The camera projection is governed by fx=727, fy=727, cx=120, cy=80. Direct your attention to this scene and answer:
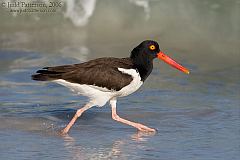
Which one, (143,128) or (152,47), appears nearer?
(143,128)

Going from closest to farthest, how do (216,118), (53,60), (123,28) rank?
(216,118)
(53,60)
(123,28)

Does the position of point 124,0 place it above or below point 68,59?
above

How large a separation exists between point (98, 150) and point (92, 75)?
4.04 ft

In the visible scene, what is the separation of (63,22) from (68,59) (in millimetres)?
2896

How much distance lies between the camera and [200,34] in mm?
15094

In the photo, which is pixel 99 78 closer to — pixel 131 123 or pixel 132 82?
pixel 132 82

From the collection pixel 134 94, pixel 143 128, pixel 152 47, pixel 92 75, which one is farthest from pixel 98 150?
pixel 134 94

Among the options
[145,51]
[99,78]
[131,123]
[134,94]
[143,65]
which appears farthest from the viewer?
[134,94]

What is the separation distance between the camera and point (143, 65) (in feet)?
29.1

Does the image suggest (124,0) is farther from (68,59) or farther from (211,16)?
(68,59)

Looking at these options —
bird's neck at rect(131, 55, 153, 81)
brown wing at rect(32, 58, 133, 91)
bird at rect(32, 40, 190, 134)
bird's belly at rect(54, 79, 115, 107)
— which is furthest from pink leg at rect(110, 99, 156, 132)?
bird's neck at rect(131, 55, 153, 81)

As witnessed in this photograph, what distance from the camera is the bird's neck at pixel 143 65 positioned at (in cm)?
877

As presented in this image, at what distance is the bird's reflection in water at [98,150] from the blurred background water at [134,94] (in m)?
0.01

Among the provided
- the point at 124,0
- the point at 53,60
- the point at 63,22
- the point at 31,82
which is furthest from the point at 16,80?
the point at 124,0
